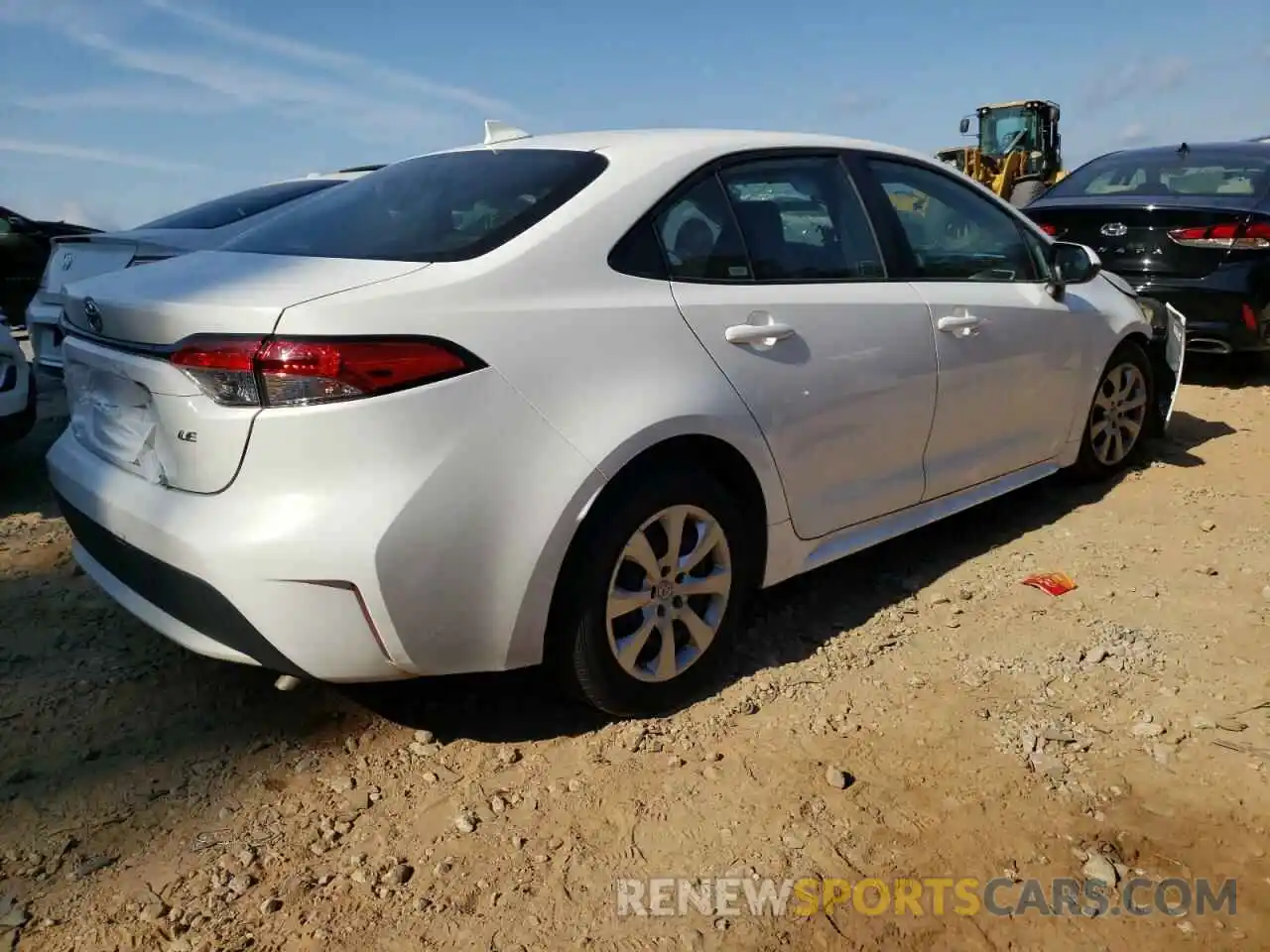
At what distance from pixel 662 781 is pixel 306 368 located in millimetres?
1294

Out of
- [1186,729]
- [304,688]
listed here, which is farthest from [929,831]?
[304,688]

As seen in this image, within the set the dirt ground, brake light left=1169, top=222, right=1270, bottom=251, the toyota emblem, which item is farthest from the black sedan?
the toyota emblem

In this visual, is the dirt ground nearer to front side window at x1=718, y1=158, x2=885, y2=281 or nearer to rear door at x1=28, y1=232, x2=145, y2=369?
front side window at x1=718, y1=158, x2=885, y2=281

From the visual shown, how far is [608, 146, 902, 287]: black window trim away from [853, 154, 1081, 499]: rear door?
0.27 feet

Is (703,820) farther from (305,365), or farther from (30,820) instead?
(30,820)

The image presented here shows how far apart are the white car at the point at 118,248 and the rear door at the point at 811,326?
3295mm

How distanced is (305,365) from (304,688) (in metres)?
1.22

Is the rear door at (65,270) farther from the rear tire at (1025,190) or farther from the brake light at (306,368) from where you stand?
the rear tire at (1025,190)

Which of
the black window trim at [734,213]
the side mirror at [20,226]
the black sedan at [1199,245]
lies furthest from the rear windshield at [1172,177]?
the side mirror at [20,226]

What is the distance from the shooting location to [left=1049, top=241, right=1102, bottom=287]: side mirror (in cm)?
390

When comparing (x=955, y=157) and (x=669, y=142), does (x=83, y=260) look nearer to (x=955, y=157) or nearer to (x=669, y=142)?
(x=669, y=142)

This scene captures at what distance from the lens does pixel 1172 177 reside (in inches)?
258

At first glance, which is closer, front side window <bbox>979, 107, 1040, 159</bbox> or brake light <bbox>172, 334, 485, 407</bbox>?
brake light <bbox>172, 334, 485, 407</bbox>

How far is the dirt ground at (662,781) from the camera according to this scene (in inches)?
78.4
